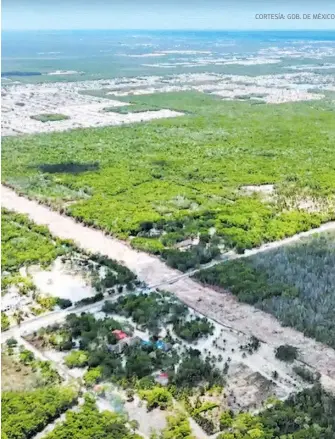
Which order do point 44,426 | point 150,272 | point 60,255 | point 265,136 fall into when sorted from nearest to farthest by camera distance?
point 44,426, point 150,272, point 60,255, point 265,136

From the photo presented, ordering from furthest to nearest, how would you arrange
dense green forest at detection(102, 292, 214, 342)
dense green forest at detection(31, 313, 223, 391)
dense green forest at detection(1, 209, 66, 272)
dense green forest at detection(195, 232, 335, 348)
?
dense green forest at detection(1, 209, 66, 272), dense green forest at detection(195, 232, 335, 348), dense green forest at detection(102, 292, 214, 342), dense green forest at detection(31, 313, 223, 391)

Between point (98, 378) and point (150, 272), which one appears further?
point (150, 272)

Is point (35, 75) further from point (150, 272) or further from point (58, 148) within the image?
point (150, 272)

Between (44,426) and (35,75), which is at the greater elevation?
(35,75)

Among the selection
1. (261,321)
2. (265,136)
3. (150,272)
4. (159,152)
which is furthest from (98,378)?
(265,136)

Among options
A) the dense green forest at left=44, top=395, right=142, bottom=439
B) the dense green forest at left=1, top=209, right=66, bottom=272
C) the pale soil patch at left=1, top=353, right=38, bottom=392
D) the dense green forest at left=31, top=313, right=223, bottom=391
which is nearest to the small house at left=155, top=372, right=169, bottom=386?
the dense green forest at left=31, top=313, right=223, bottom=391

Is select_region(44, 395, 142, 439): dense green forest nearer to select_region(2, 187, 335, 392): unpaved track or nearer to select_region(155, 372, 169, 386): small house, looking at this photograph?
select_region(155, 372, 169, 386): small house

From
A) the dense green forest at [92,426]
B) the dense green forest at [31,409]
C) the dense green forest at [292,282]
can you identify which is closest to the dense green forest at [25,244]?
the dense green forest at [292,282]

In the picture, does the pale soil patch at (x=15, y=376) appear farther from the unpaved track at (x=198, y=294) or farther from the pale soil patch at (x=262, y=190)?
the pale soil patch at (x=262, y=190)
